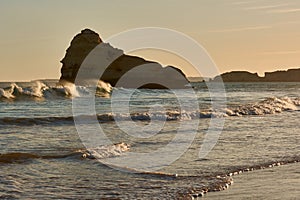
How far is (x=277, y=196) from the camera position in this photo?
9586 mm

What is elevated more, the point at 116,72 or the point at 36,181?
the point at 116,72

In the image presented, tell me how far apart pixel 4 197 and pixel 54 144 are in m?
6.99

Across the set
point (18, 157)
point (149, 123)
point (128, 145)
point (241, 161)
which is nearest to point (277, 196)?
point (241, 161)

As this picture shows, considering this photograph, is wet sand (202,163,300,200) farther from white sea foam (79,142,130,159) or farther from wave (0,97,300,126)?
wave (0,97,300,126)

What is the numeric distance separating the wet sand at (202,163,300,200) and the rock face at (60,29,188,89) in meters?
82.9

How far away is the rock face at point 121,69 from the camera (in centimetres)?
9775

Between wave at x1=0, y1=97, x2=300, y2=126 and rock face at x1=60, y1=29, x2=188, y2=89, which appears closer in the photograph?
wave at x1=0, y1=97, x2=300, y2=126

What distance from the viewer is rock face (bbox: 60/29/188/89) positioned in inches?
3848

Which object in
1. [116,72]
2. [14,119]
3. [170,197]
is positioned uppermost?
[116,72]

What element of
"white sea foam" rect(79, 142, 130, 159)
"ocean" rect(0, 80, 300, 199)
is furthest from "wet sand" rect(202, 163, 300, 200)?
"white sea foam" rect(79, 142, 130, 159)

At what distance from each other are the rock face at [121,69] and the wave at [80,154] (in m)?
79.0

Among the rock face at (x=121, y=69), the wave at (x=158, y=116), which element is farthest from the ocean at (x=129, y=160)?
the rock face at (x=121, y=69)

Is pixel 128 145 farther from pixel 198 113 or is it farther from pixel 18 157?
pixel 198 113

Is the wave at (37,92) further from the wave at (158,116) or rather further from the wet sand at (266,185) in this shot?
the wet sand at (266,185)
